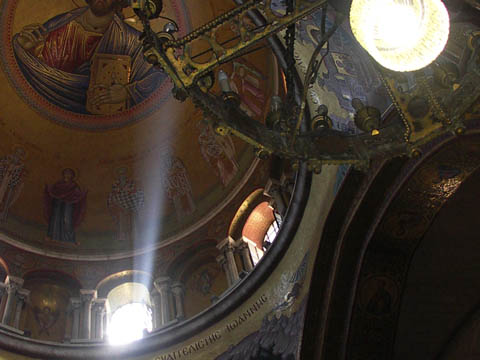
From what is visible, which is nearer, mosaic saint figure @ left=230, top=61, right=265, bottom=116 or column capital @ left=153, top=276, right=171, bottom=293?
column capital @ left=153, top=276, right=171, bottom=293

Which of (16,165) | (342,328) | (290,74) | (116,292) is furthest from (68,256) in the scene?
(290,74)

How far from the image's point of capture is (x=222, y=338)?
10.2 meters

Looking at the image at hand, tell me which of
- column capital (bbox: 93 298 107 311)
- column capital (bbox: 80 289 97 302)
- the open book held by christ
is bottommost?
column capital (bbox: 93 298 107 311)

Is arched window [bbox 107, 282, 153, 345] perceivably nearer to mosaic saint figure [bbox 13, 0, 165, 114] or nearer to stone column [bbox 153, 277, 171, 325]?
stone column [bbox 153, 277, 171, 325]

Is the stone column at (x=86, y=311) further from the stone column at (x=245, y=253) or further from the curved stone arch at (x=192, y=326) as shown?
the stone column at (x=245, y=253)

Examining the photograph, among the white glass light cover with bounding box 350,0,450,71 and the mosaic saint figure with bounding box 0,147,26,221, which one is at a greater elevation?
the mosaic saint figure with bounding box 0,147,26,221

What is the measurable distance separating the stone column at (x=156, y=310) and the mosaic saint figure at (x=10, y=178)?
11.4 feet

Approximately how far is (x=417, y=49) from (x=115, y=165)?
11.1 meters

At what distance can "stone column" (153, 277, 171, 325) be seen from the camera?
11693 millimetres

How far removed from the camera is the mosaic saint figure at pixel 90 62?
1403 cm

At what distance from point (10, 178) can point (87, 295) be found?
126 inches

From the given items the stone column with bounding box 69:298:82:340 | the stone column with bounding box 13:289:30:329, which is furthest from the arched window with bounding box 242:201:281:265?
the stone column with bounding box 13:289:30:329

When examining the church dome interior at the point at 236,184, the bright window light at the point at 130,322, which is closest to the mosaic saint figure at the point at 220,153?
the church dome interior at the point at 236,184

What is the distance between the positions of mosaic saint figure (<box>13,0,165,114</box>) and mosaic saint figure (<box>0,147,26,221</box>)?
157 centimetres
